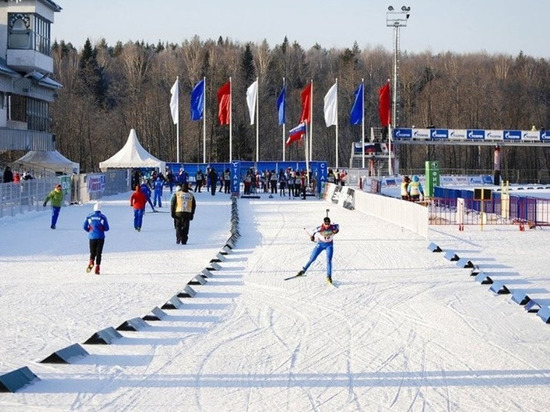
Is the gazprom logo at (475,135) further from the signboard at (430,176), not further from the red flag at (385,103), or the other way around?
the signboard at (430,176)

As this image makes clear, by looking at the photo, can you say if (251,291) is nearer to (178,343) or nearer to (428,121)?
(178,343)

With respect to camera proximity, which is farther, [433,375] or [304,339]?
[304,339]

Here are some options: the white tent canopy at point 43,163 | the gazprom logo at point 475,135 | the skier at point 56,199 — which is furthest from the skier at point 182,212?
the gazprom logo at point 475,135

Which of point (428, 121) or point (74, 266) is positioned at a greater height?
point (428, 121)

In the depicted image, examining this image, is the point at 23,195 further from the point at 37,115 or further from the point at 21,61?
the point at 37,115

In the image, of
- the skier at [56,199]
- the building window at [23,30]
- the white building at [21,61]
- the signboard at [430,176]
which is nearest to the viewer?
the skier at [56,199]

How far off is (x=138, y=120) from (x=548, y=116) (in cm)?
4620

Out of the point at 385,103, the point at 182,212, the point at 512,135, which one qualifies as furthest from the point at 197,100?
the point at 182,212

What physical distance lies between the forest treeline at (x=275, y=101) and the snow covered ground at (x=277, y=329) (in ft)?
218

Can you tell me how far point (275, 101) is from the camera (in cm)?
11281

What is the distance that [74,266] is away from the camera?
19.0 metres

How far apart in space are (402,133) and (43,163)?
26149mm

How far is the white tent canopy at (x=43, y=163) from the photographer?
178ft

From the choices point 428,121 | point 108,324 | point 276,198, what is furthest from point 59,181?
point 428,121
